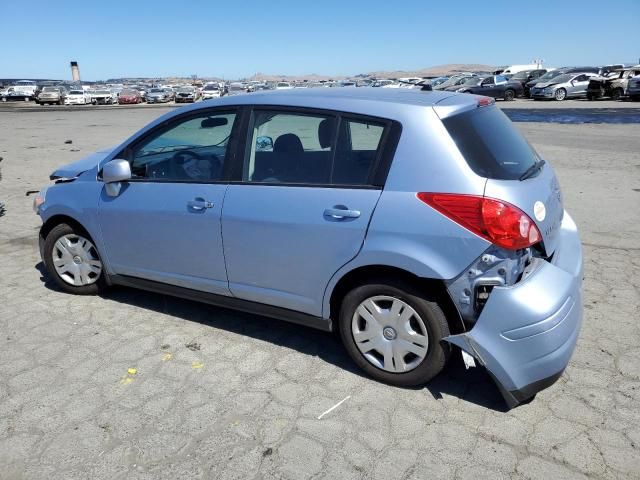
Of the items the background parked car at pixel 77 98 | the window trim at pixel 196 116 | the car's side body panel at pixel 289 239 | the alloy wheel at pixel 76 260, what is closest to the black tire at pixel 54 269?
the alloy wheel at pixel 76 260

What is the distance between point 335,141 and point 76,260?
2.62 meters

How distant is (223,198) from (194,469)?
165cm

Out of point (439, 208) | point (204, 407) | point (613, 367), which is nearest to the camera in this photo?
point (439, 208)

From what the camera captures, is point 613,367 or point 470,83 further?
point 470,83

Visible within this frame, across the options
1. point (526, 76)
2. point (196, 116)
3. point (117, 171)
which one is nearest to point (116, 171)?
point (117, 171)

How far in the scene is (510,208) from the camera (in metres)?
2.68

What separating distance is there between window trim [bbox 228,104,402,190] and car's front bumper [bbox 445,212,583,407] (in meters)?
0.89

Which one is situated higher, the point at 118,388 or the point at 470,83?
the point at 470,83

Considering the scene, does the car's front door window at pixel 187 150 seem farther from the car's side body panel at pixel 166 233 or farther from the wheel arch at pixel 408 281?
the wheel arch at pixel 408 281

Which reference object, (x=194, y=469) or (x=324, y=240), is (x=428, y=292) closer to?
(x=324, y=240)

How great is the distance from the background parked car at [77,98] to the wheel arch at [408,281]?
152 feet

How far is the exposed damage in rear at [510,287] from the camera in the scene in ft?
8.71

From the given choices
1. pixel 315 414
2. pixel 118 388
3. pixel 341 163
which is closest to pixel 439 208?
pixel 341 163

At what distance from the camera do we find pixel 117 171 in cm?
379
